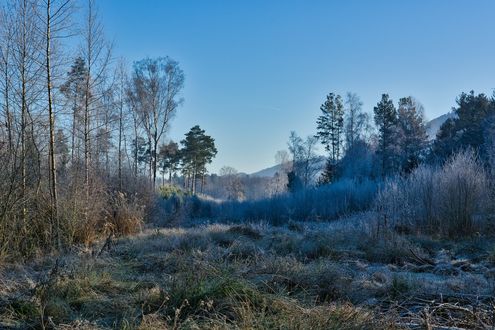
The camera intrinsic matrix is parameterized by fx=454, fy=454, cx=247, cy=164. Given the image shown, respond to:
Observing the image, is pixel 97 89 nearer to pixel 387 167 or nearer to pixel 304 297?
pixel 304 297

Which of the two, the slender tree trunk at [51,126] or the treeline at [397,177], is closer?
the slender tree trunk at [51,126]

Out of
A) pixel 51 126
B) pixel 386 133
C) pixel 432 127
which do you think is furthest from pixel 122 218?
pixel 432 127

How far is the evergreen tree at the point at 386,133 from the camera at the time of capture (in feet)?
104

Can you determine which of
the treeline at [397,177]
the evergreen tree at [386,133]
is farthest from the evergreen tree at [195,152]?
the evergreen tree at [386,133]

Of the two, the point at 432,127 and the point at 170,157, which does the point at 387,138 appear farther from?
the point at 170,157

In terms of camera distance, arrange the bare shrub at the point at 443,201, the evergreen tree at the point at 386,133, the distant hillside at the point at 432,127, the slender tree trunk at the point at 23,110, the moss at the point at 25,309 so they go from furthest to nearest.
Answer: the distant hillside at the point at 432,127, the evergreen tree at the point at 386,133, the bare shrub at the point at 443,201, the slender tree trunk at the point at 23,110, the moss at the point at 25,309

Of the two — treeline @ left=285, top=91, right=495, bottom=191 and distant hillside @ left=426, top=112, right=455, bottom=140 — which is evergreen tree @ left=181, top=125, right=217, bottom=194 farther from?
distant hillside @ left=426, top=112, right=455, bottom=140

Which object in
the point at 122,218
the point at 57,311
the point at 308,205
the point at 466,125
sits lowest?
the point at 57,311

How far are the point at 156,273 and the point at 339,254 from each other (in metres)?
3.43

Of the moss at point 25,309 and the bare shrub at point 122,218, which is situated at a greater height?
the bare shrub at point 122,218

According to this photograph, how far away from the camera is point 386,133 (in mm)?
34031

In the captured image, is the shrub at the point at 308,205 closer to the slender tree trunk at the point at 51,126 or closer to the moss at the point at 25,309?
the slender tree trunk at the point at 51,126

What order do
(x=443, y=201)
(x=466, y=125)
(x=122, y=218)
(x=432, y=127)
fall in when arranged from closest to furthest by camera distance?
(x=443, y=201), (x=122, y=218), (x=466, y=125), (x=432, y=127)

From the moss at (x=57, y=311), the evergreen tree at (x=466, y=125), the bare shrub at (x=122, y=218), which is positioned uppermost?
the evergreen tree at (x=466, y=125)
